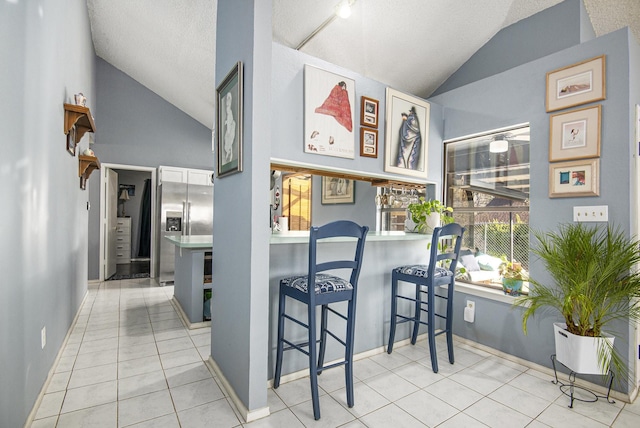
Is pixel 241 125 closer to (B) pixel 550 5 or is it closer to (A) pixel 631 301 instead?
(A) pixel 631 301

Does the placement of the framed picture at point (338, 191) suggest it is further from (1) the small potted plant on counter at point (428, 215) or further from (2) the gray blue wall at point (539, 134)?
(2) the gray blue wall at point (539, 134)

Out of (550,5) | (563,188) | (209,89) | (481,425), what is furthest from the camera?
(209,89)

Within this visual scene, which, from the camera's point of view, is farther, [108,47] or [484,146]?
[108,47]

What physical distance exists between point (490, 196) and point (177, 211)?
15.7 feet

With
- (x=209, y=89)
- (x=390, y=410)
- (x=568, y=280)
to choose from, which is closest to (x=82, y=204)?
(x=209, y=89)

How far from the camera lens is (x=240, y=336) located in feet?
6.23

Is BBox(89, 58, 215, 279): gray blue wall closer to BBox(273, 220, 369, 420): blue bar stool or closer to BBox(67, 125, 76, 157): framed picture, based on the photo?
BBox(67, 125, 76, 157): framed picture

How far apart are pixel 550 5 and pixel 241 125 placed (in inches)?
130

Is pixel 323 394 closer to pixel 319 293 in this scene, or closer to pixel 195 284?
pixel 319 293

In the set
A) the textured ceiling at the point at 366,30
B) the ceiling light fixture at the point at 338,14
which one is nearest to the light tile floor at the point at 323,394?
the ceiling light fixture at the point at 338,14

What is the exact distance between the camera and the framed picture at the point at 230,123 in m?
1.90

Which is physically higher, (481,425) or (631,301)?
(631,301)

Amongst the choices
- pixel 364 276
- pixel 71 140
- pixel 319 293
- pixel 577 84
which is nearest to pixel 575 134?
pixel 577 84

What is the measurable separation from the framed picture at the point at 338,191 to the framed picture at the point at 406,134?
4.01 ft
